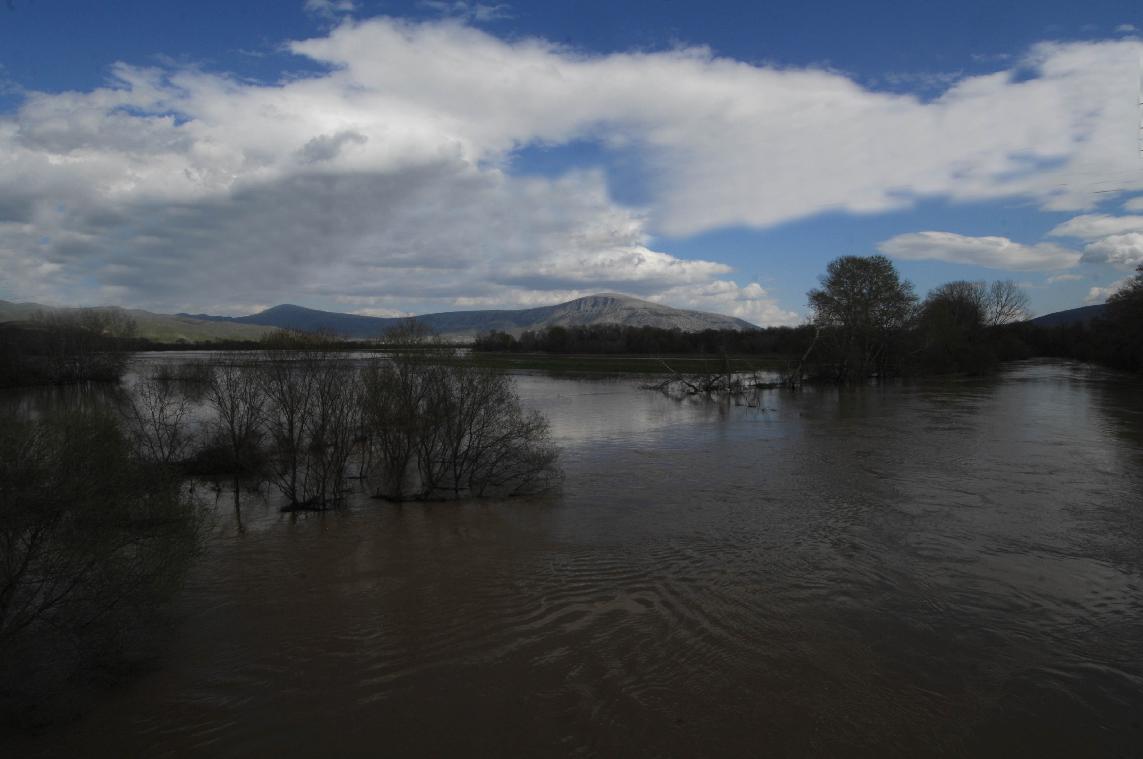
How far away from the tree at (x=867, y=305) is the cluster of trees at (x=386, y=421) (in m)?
54.5

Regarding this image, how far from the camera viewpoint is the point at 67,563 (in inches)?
316

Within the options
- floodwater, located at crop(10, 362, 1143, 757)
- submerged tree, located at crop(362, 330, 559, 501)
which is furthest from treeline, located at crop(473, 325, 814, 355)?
floodwater, located at crop(10, 362, 1143, 757)

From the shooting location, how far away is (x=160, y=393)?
2497 centimetres

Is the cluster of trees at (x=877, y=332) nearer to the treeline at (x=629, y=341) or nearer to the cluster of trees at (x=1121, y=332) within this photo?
the cluster of trees at (x=1121, y=332)

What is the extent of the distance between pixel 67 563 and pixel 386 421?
499 inches

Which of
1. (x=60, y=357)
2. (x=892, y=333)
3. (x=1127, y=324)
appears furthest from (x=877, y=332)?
(x=60, y=357)

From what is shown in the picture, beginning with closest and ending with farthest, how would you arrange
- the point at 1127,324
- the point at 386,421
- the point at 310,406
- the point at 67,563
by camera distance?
the point at 67,563 < the point at 386,421 < the point at 310,406 < the point at 1127,324

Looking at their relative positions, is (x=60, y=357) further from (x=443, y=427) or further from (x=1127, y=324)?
(x=1127, y=324)

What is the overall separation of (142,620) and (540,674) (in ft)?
20.7

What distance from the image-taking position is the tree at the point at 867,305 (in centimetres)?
6769

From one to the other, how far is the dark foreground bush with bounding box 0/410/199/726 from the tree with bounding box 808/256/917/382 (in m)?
67.0

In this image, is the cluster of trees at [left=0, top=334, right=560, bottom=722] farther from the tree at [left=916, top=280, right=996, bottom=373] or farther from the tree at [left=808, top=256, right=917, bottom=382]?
the tree at [left=916, top=280, right=996, bottom=373]

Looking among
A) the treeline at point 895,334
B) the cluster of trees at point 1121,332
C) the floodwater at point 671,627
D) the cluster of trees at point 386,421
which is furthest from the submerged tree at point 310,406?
the cluster of trees at point 1121,332

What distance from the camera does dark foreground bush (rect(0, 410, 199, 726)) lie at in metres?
7.69
